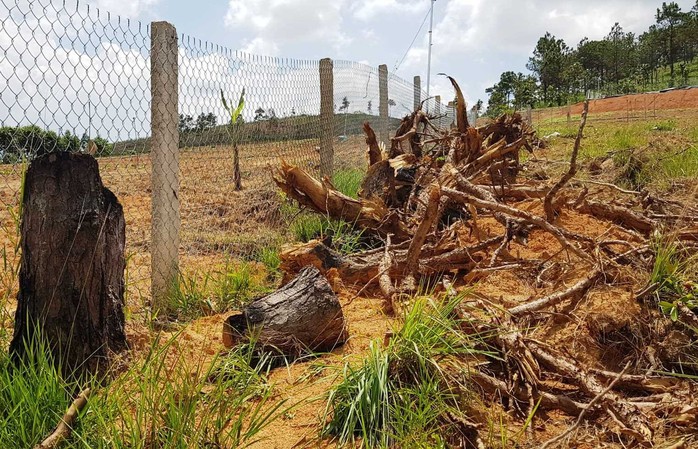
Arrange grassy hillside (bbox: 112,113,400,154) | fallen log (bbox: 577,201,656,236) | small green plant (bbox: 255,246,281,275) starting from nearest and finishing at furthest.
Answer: grassy hillside (bbox: 112,113,400,154) < fallen log (bbox: 577,201,656,236) < small green plant (bbox: 255,246,281,275)

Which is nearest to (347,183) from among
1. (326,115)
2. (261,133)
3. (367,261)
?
(326,115)

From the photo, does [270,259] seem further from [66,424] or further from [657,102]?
[657,102]

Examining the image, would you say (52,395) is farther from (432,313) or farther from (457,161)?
(457,161)

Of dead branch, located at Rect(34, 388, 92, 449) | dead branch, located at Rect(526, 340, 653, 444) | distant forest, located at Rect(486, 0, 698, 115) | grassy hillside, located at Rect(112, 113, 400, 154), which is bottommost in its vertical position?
dead branch, located at Rect(526, 340, 653, 444)

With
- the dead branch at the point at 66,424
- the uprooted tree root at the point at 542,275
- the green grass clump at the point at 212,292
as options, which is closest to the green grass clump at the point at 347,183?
the uprooted tree root at the point at 542,275

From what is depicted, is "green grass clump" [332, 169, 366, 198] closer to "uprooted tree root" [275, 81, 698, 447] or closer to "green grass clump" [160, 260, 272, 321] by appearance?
"uprooted tree root" [275, 81, 698, 447]

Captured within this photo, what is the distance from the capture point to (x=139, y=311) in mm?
3209

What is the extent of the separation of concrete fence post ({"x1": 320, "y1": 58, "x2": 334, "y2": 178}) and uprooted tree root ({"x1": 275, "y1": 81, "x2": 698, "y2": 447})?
1.18 metres

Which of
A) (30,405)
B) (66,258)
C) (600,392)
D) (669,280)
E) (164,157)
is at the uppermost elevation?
(164,157)

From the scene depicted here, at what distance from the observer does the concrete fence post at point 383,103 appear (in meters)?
8.06

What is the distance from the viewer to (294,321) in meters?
2.61

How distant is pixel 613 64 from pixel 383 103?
82.6 meters

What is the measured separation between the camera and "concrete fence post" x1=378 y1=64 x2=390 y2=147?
26.5ft

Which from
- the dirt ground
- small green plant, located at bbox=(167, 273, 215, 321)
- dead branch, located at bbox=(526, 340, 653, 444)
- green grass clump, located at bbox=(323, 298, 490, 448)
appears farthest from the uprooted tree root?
the dirt ground
